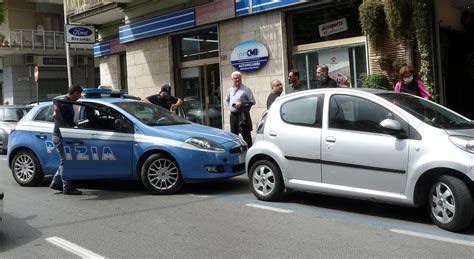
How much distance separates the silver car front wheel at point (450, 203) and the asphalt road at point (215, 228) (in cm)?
12

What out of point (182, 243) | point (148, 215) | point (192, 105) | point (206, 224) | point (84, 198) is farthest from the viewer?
point (192, 105)

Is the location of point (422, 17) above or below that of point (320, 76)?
above

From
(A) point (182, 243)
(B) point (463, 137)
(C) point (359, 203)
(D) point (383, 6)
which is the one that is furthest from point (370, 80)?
(A) point (182, 243)

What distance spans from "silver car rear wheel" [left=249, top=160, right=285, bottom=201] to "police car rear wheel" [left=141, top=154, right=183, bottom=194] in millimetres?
1236

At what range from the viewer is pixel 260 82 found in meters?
14.8

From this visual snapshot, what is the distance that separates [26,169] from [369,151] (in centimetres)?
601

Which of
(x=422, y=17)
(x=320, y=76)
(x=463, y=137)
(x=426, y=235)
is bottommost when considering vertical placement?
(x=426, y=235)

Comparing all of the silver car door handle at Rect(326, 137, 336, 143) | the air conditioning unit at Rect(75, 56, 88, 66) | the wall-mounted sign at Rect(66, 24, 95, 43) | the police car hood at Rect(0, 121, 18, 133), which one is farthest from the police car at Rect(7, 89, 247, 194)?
the air conditioning unit at Rect(75, 56, 88, 66)

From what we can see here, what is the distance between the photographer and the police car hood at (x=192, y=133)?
7.99m

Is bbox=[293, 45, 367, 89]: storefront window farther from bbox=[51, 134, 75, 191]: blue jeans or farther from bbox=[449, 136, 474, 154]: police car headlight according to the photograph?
bbox=[449, 136, 474, 154]: police car headlight

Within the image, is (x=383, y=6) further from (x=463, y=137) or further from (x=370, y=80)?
(x=463, y=137)

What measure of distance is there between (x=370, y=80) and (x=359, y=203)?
5.40m

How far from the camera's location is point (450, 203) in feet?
18.0

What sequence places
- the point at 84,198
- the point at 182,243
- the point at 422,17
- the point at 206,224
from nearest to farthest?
the point at 182,243, the point at 206,224, the point at 84,198, the point at 422,17
